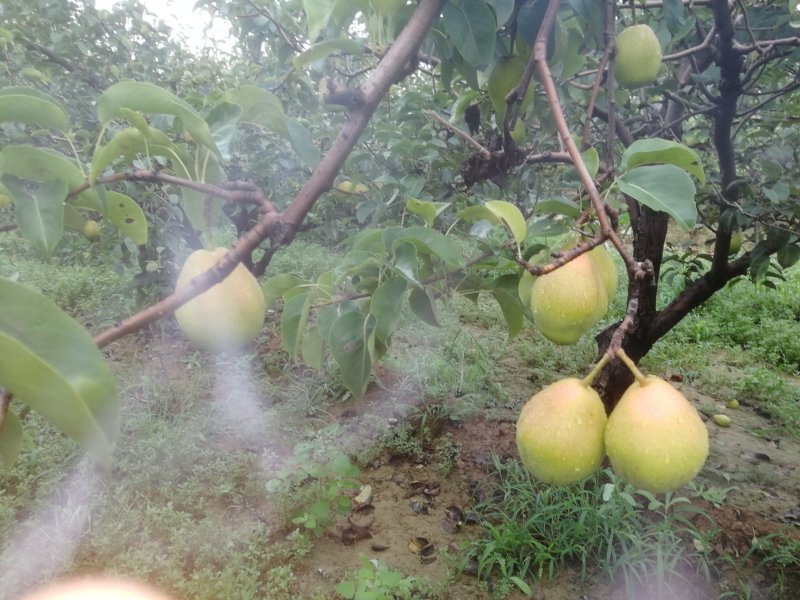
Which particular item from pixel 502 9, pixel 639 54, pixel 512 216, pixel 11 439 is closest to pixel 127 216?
pixel 11 439

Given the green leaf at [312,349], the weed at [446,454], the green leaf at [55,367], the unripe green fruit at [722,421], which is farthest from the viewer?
the unripe green fruit at [722,421]

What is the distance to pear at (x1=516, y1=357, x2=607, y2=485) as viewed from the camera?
2.39ft

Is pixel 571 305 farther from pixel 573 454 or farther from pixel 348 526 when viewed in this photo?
pixel 348 526

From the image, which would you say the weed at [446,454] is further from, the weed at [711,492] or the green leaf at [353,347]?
the green leaf at [353,347]

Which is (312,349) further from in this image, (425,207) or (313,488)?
(313,488)

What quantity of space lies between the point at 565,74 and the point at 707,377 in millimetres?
3513

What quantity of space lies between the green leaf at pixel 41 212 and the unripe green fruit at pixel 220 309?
0.19 meters

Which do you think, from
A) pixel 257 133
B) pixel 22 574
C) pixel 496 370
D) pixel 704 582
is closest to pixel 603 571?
Result: pixel 704 582

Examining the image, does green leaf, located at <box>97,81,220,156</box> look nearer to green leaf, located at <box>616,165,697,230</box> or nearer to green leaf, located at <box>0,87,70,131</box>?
green leaf, located at <box>0,87,70,131</box>

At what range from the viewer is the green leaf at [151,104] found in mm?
717

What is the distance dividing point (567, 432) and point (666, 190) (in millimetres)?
367

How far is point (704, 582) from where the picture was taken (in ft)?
7.24

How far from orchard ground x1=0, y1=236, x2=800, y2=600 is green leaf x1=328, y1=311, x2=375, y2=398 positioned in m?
0.96

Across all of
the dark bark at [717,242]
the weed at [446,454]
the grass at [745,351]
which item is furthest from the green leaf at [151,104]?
the grass at [745,351]
